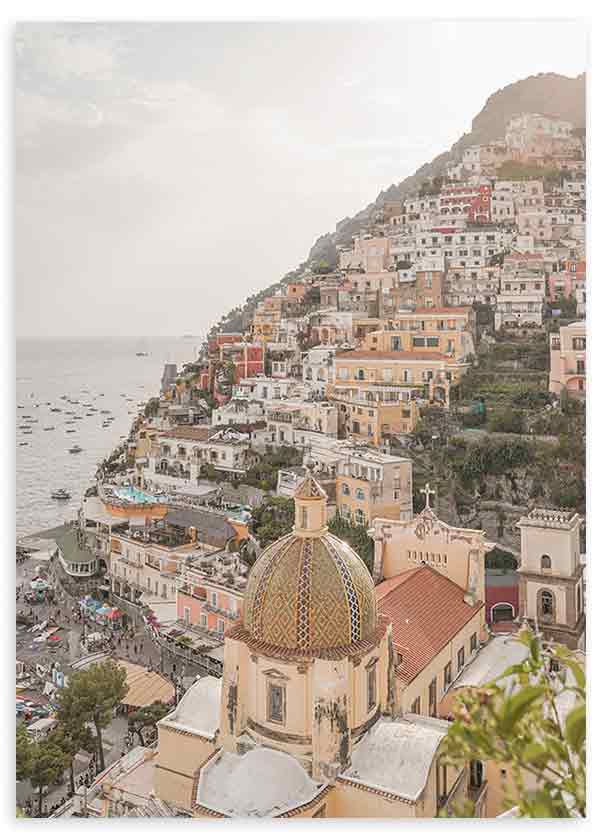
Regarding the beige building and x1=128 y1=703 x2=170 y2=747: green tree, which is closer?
the beige building

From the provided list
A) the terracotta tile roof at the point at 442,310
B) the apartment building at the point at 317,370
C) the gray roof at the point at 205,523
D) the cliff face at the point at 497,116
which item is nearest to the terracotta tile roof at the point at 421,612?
the gray roof at the point at 205,523

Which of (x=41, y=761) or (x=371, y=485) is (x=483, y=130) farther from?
(x=41, y=761)

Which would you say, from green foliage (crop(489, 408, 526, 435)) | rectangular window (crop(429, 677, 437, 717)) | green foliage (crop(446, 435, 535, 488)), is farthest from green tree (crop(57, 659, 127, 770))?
green foliage (crop(489, 408, 526, 435))

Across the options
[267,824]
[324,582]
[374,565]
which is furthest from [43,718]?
[374,565]

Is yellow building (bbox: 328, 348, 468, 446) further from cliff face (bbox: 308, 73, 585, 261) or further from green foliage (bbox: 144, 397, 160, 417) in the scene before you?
green foliage (bbox: 144, 397, 160, 417)

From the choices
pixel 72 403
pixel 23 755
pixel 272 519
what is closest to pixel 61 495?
pixel 72 403

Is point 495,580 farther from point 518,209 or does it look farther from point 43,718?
point 43,718

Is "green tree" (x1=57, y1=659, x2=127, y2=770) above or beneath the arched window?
beneath
